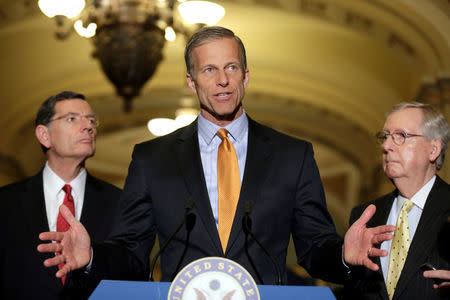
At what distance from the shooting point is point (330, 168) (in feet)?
71.3

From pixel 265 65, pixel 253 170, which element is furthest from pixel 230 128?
pixel 265 65

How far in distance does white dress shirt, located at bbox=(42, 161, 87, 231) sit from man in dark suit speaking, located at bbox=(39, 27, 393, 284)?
1.23m

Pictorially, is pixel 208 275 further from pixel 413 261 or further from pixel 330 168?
pixel 330 168

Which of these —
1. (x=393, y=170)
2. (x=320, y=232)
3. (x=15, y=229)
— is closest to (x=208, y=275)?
(x=320, y=232)

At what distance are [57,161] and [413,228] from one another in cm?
194

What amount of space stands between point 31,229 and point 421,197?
1.94 metres

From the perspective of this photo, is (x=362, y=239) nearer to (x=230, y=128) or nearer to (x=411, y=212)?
(x=230, y=128)

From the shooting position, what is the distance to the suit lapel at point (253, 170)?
2646 millimetres

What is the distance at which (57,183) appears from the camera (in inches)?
162

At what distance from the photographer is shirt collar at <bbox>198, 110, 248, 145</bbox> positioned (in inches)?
113

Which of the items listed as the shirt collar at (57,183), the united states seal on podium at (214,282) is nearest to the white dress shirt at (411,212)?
the united states seal on podium at (214,282)

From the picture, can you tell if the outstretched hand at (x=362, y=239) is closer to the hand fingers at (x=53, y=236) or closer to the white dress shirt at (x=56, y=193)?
the hand fingers at (x=53, y=236)

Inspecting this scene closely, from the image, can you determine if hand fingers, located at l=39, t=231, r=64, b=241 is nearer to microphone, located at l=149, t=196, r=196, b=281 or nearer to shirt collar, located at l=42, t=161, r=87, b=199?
microphone, located at l=149, t=196, r=196, b=281

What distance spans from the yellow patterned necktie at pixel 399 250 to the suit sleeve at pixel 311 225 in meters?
0.70
